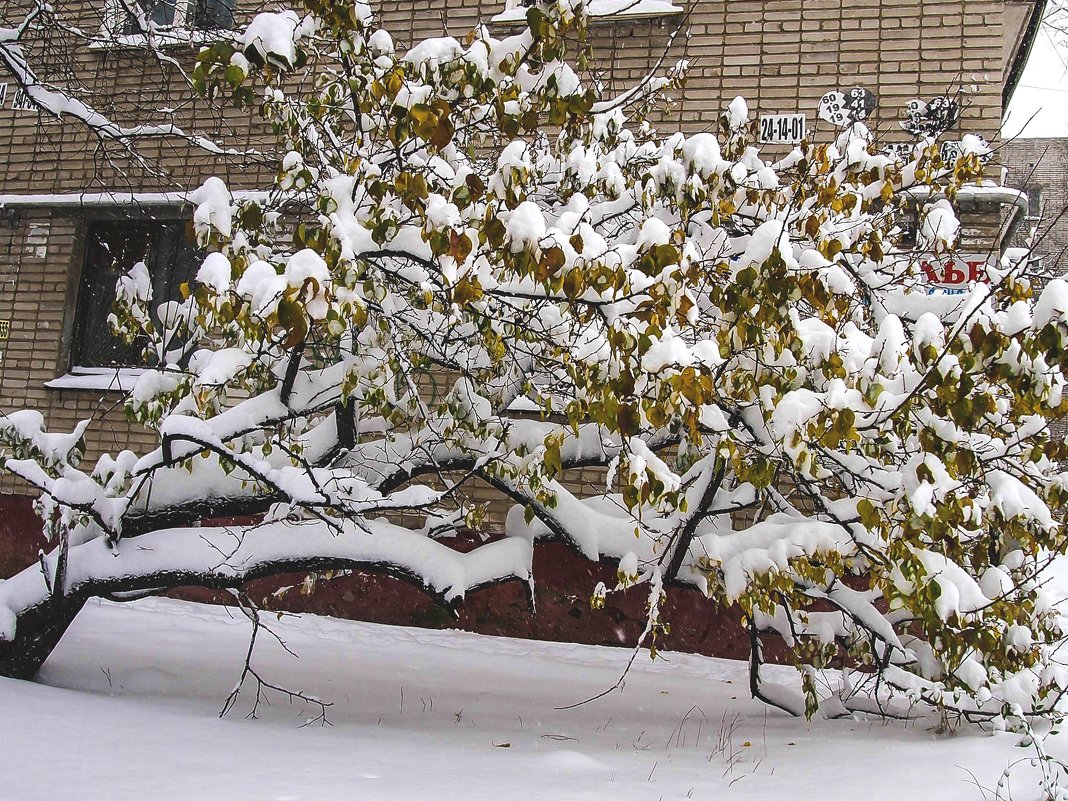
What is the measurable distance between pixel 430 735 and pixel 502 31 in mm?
5322

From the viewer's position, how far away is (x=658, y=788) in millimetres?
3074

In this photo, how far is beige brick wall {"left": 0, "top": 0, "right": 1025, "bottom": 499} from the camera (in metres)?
6.09

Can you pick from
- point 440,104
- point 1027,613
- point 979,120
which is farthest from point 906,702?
point 440,104

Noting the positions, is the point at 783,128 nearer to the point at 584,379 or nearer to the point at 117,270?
the point at 584,379

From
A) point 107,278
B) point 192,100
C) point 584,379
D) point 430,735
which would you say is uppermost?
point 192,100

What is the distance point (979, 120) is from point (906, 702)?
382 cm

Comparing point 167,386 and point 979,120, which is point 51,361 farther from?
point 979,120

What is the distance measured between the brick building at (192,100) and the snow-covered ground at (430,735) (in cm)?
217

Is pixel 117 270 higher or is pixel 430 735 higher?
pixel 117 270

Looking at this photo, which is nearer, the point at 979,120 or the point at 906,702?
the point at 906,702

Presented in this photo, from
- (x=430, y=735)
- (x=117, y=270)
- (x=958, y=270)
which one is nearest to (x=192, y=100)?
(x=117, y=270)

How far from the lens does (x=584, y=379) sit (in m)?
2.70

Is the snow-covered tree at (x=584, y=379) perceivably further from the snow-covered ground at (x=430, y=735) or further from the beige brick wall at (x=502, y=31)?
the beige brick wall at (x=502, y=31)

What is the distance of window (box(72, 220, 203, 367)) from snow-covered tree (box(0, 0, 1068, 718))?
299 centimetres
